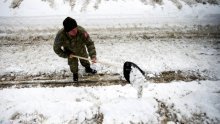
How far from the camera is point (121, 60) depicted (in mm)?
6934

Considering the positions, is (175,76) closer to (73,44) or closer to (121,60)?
(121,60)

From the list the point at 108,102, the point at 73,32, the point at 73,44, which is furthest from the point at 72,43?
the point at 108,102

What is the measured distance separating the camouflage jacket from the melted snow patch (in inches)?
40.8

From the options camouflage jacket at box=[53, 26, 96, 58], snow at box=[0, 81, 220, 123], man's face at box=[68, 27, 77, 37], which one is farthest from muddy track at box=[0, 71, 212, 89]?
man's face at box=[68, 27, 77, 37]

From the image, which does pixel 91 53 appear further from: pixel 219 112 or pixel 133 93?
pixel 219 112

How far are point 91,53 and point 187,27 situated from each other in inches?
174

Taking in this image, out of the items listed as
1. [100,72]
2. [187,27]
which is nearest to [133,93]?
[100,72]

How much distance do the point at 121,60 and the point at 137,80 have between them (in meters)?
1.63

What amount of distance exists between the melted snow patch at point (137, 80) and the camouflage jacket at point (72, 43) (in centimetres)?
104

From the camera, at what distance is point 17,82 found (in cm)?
623

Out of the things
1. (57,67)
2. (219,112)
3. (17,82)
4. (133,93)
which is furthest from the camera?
(57,67)

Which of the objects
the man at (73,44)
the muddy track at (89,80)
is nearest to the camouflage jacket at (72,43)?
the man at (73,44)

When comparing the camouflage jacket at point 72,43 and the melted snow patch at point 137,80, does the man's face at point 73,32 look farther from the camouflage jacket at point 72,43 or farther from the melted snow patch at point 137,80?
the melted snow patch at point 137,80

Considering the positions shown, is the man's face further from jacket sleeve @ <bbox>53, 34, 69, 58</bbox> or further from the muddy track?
the muddy track
